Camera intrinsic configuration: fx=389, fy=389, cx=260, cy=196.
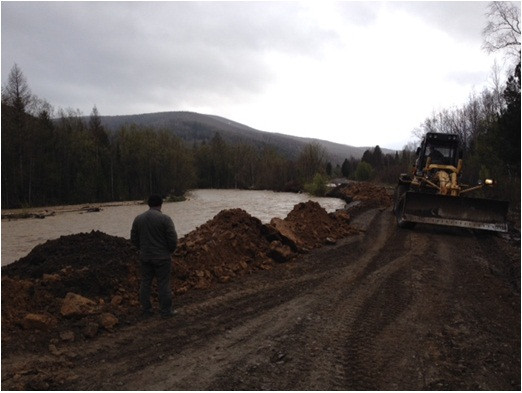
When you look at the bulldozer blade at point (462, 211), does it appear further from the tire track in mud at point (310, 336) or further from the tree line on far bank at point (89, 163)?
the tree line on far bank at point (89, 163)

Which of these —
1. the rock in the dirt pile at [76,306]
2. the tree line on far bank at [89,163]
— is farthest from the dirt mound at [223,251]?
the tree line on far bank at [89,163]

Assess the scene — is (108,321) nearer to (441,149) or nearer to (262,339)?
(262,339)

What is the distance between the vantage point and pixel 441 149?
14555 millimetres

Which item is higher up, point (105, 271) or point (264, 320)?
point (105, 271)

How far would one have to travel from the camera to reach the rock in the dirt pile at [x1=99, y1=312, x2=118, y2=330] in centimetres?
533

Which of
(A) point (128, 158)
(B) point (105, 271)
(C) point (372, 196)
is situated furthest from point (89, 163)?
(B) point (105, 271)

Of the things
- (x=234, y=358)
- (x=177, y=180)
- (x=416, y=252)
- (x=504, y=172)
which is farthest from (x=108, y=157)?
(x=234, y=358)

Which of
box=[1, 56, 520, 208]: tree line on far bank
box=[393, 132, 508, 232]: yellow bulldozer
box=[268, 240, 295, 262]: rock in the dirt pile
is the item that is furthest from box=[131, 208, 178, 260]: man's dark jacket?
box=[1, 56, 520, 208]: tree line on far bank

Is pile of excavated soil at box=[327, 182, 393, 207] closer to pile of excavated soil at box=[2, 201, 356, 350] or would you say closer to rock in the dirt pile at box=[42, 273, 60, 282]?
pile of excavated soil at box=[2, 201, 356, 350]

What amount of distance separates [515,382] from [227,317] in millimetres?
3550

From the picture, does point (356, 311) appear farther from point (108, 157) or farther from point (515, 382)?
point (108, 157)

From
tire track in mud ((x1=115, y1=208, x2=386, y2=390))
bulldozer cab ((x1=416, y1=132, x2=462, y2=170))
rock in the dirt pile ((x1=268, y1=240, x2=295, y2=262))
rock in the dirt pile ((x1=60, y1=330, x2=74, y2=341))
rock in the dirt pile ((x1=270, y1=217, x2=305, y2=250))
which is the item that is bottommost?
rock in the dirt pile ((x1=60, y1=330, x2=74, y2=341))

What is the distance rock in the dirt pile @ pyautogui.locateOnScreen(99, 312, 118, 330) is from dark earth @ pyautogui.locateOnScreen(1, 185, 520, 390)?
0.01m

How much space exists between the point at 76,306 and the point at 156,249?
1437mm
